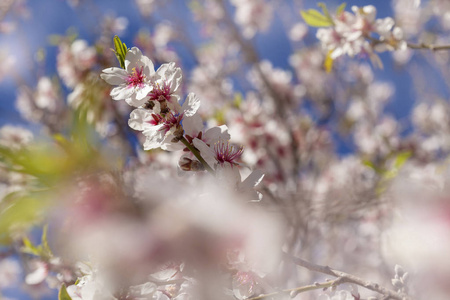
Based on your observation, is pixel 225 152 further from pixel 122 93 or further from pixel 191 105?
pixel 122 93

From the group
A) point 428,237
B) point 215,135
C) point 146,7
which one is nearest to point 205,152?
point 215,135

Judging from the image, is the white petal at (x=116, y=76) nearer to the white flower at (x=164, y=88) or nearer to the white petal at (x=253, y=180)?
the white flower at (x=164, y=88)

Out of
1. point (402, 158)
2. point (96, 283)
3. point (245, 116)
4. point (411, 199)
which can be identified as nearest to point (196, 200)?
point (96, 283)

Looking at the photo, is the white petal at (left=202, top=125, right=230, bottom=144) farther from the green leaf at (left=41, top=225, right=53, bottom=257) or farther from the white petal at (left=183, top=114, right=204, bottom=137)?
the green leaf at (left=41, top=225, right=53, bottom=257)

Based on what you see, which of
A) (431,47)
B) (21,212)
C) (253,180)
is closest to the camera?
(21,212)

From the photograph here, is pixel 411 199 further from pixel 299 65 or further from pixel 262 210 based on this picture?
pixel 299 65

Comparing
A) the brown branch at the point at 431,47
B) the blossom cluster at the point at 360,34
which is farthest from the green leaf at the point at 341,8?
the brown branch at the point at 431,47

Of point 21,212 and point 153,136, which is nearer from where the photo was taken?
point 21,212
